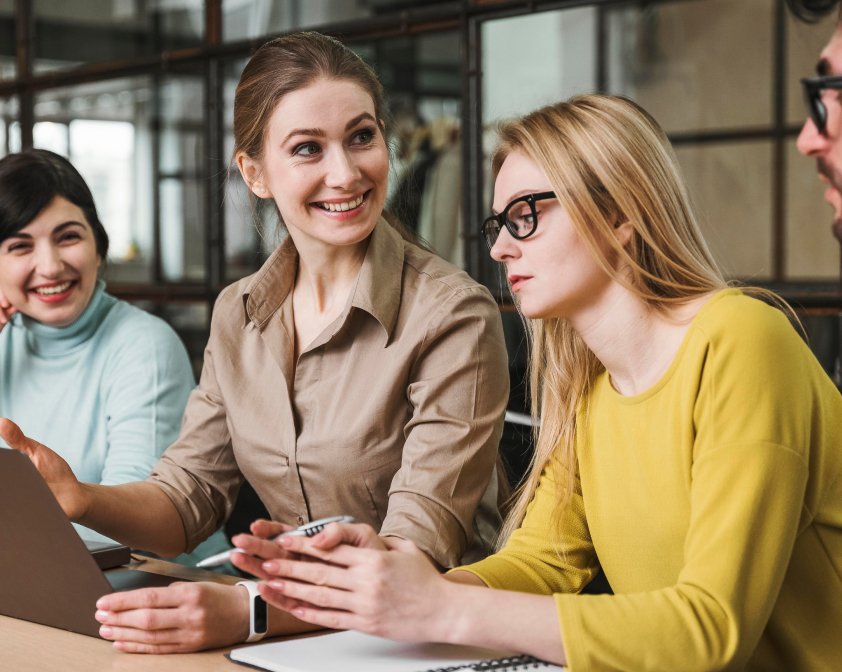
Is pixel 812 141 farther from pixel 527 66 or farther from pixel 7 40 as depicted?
pixel 7 40

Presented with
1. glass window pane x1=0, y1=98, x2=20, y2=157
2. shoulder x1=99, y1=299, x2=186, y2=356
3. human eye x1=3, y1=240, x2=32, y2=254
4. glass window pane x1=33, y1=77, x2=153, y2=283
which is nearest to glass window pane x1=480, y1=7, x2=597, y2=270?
shoulder x1=99, y1=299, x2=186, y2=356

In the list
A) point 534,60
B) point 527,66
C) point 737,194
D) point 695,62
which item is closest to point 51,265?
point 527,66

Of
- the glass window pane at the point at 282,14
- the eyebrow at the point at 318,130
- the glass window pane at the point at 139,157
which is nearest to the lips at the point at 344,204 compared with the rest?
the eyebrow at the point at 318,130

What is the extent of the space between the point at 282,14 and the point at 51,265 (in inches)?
77.8

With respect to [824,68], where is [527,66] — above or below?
above

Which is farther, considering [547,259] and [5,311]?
[5,311]

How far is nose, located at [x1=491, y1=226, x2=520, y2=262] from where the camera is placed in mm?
1369

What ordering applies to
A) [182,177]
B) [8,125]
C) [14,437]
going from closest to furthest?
[14,437], [182,177], [8,125]

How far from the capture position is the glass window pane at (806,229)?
20.0ft

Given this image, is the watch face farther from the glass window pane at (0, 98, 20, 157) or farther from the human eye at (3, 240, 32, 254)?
the glass window pane at (0, 98, 20, 157)

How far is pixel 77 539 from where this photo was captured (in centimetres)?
133

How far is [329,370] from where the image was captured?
1.84 meters

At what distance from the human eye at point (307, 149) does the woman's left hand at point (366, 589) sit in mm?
861

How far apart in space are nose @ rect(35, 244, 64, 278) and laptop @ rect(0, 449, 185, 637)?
1030 mm
